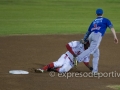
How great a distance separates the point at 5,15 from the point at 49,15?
3.08m

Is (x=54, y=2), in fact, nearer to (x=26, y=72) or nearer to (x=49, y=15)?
(x=49, y=15)

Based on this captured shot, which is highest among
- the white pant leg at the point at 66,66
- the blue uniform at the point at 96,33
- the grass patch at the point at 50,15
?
the grass patch at the point at 50,15

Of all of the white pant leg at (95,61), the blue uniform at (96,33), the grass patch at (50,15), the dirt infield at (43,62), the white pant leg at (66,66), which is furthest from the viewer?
the grass patch at (50,15)

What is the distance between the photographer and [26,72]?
1246 centimetres

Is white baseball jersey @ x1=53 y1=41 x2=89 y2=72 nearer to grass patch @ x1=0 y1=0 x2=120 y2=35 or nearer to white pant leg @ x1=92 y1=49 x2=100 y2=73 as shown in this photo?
white pant leg @ x1=92 y1=49 x2=100 y2=73

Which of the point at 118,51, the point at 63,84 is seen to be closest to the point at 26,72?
the point at 63,84

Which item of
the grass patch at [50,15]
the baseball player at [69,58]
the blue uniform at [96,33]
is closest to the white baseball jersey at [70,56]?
the baseball player at [69,58]

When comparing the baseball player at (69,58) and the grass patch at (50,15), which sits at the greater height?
the grass patch at (50,15)

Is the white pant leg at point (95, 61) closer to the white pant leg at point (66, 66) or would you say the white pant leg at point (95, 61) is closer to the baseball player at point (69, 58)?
the baseball player at point (69, 58)

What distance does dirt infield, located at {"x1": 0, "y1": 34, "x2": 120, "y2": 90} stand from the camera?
1101 centimetres

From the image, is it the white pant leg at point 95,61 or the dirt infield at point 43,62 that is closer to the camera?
the dirt infield at point 43,62

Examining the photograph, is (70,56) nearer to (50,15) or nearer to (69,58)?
(69,58)

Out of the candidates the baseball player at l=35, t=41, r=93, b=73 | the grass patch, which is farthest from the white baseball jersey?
the grass patch

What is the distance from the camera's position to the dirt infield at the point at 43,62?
11008 millimetres
